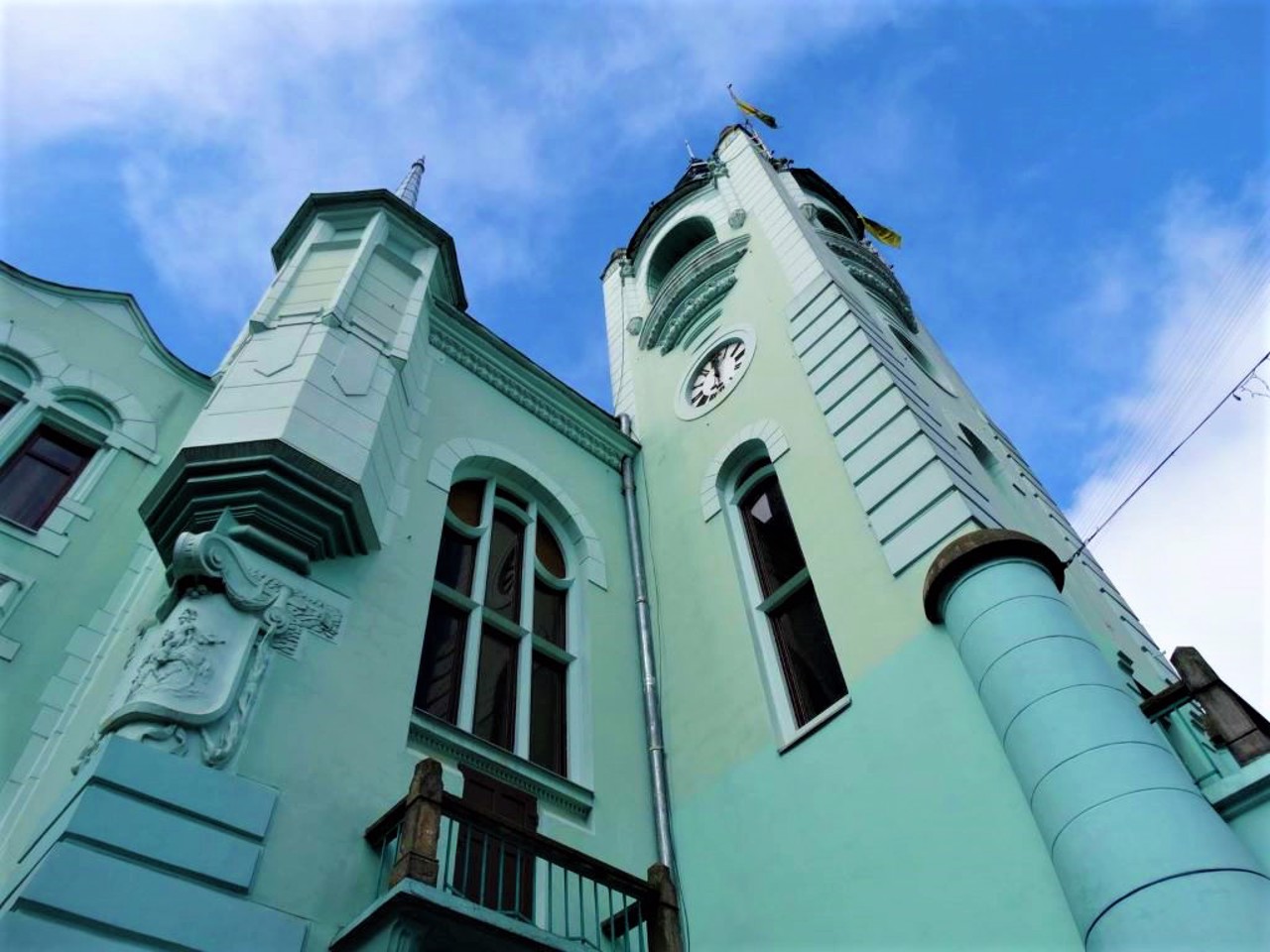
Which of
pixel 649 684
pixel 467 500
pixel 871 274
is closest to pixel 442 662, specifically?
pixel 649 684

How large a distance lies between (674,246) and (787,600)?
43.5 ft

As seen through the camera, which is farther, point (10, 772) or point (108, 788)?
point (10, 772)

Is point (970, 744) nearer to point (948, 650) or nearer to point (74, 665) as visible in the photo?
point (948, 650)

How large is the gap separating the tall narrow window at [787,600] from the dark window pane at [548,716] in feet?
8.16

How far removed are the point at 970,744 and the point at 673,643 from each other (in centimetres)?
487

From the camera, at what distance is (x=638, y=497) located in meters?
14.7

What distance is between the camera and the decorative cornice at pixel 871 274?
17625 millimetres

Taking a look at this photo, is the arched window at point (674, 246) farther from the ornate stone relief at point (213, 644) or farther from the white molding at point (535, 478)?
the ornate stone relief at point (213, 644)

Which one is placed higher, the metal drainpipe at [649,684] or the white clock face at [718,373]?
the white clock face at [718,373]

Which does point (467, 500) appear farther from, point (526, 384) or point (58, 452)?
point (58, 452)

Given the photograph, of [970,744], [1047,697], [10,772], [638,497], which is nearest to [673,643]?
[638,497]

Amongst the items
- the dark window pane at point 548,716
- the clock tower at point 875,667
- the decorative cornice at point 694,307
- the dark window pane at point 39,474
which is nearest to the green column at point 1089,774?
the clock tower at point 875,667

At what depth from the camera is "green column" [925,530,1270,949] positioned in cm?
503

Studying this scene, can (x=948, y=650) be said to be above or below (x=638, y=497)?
below
